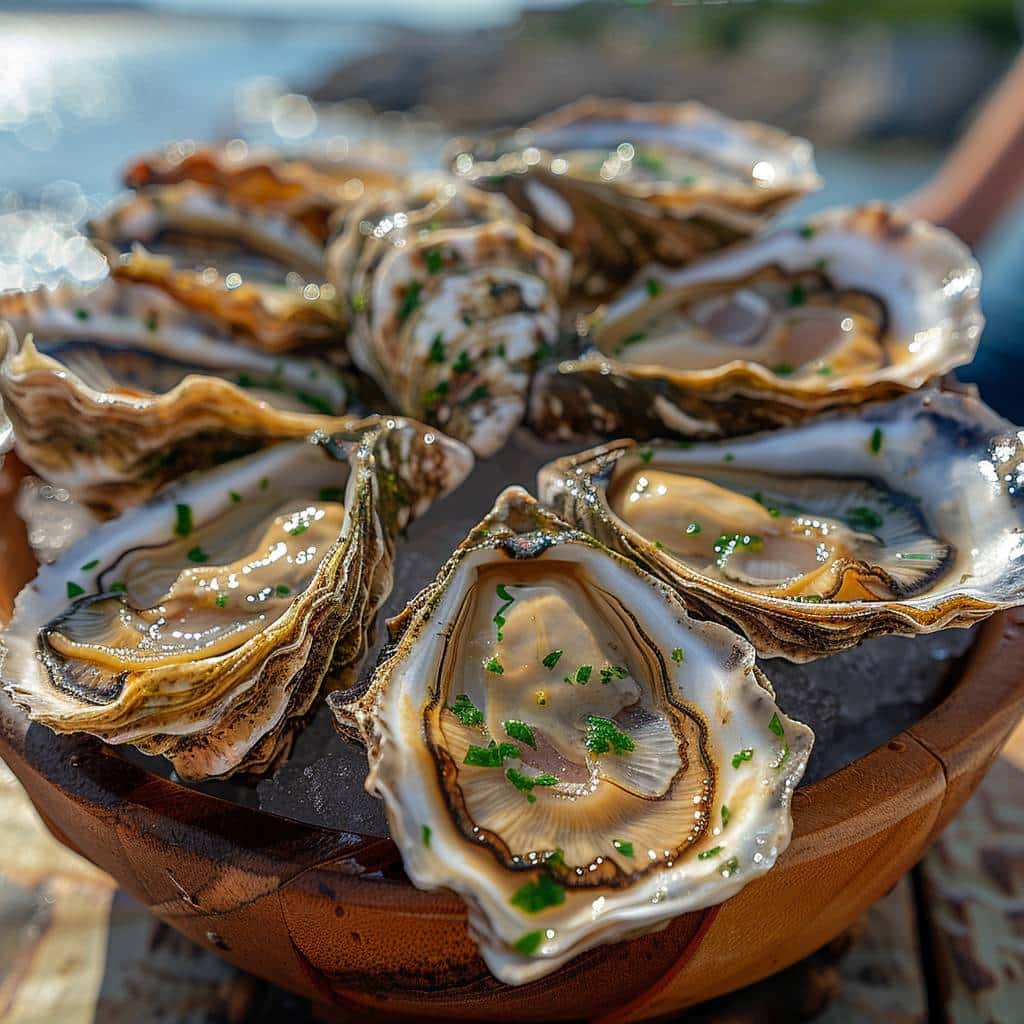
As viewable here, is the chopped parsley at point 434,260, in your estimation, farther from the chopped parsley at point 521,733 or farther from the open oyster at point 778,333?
the chopped parsley at point 521,733

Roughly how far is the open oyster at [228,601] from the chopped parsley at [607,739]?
9.0 inches

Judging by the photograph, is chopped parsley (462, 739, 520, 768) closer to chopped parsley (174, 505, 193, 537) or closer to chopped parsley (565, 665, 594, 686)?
chopped parsley (565, 665, 594, 686)

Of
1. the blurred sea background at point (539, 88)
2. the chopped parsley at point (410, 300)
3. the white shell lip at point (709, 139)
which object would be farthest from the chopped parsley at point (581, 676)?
the blurred sea background at point (539, 88)

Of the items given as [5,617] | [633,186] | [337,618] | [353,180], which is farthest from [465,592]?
[353,180]

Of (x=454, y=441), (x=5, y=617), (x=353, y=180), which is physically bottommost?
(x=5, y=617)

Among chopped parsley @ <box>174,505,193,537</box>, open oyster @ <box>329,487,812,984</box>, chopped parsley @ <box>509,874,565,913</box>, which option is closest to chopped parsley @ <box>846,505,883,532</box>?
open oyster @ <box>329,487,812,984</box>

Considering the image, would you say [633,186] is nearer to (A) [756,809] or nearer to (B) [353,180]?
(B) [353,180]

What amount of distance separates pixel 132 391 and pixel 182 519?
190 millimetres

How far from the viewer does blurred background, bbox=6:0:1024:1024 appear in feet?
2.97

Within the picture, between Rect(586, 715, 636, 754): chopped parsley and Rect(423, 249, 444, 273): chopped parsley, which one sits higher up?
Rect(423, 249, 444, 273): chopped parsley

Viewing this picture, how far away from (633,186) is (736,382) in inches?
14.3

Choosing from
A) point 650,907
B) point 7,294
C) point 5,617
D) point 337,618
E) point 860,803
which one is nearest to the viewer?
point 650,907

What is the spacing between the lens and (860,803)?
2.21 ft

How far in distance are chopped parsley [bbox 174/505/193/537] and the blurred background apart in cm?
38
